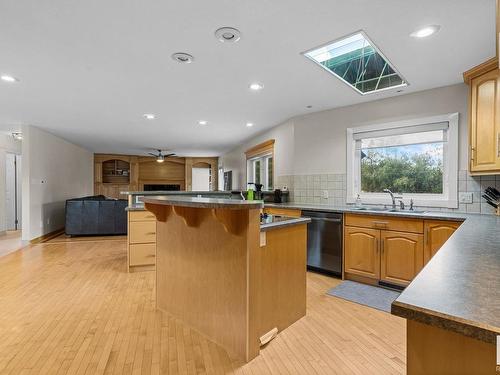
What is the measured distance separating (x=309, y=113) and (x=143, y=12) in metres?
3.02

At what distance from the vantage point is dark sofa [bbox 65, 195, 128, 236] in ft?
19.6

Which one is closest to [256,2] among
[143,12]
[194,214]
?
[143,12]

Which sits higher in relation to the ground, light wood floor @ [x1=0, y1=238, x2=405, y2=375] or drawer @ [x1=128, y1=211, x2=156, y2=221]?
drawer @ [x1=128, y1=211, x2=156, y2=221]

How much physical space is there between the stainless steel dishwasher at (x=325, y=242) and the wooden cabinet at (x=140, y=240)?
7.08 feet

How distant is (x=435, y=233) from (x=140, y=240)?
354 centimetres

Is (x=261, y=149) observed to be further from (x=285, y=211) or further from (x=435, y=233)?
(x=435, y=233)

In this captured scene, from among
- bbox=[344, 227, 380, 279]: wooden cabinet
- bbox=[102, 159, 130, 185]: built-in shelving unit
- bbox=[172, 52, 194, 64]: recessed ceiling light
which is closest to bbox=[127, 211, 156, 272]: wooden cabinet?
bbox=[172, 52, 194, 64]: recessed ceiling light

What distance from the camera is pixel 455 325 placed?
0.57m

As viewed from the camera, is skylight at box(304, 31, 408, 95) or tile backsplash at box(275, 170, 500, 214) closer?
skylight at box(304, 31, 408, 95)

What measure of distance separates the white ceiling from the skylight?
101 mm

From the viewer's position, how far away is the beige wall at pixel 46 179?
5.31 m

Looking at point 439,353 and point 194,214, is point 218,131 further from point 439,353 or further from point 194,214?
point 439,353

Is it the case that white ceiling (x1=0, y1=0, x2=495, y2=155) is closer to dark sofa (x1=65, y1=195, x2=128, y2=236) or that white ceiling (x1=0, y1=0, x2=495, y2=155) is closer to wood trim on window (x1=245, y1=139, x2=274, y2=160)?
wood trim on window (x1=245, y1=139, x2=274, y2=160)

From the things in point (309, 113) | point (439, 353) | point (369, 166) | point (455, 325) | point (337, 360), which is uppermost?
point (309, 113)
